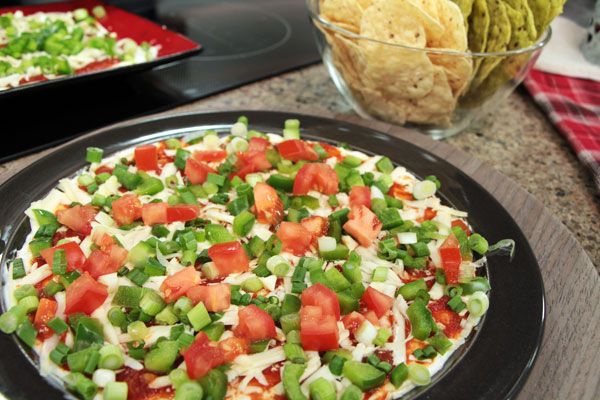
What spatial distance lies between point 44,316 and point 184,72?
1718mm

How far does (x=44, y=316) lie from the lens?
4.15 feet

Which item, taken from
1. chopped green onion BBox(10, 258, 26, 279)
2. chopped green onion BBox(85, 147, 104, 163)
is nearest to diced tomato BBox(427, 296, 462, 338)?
chopped green onion BBox(10, 258, 26, 279)

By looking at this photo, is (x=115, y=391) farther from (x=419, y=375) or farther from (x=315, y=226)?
(x=315, y=226)

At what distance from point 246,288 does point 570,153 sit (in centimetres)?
168

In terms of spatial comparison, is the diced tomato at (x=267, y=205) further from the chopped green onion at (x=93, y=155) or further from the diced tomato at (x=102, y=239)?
the chopped green onion at (x=93, y=155)

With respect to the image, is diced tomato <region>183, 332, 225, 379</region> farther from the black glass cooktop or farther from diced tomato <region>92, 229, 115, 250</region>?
the black glass cooktop

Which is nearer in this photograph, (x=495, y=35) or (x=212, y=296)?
(x=212, y=296)

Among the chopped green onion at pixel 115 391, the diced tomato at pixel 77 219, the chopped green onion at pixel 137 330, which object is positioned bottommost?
the chopped green onion at pixel 137 330

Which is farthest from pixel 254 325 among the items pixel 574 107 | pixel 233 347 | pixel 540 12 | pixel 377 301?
pixel 574 107

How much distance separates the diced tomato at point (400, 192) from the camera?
5.98ft

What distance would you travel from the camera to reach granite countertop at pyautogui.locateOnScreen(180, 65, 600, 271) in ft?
6.79

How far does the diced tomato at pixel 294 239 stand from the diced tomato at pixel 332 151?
493mm

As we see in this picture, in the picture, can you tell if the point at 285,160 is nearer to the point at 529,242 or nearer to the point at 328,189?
the point at 328,189

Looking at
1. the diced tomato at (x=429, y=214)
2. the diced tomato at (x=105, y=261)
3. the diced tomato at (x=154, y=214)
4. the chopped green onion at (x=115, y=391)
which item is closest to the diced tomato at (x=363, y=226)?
the diced tomato at (x=429, y=214)
